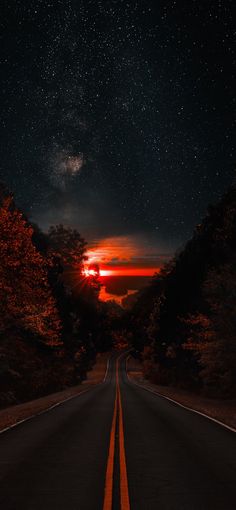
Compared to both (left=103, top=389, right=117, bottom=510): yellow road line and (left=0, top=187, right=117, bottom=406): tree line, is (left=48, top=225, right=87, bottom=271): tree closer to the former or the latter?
(left=0, top=187, right=117, bottom=406): tree line

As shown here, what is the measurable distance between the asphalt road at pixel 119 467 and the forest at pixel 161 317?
10708mm

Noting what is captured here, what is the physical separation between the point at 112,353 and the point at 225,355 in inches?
5056

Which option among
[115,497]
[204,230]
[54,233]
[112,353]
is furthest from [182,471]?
[112,353]

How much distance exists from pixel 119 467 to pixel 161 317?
51.9 m

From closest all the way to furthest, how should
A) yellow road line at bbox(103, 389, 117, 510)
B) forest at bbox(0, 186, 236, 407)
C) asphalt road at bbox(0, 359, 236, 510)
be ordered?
yellow road line at bbox(103, 389, 117, 510) < asphalt road at bbox(0, 359, 236, 510) < forest at bbox(0, 186, 236, 407)

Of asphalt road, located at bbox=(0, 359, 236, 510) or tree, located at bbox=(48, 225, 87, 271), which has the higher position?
tree, located at bbox=(48, 225, 87, 271)

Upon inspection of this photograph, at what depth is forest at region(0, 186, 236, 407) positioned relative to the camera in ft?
88.3

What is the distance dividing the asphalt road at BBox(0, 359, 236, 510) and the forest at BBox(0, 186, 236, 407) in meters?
10.7

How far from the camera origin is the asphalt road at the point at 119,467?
7.54m

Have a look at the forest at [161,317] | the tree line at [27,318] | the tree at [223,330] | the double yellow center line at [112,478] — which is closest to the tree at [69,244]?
the forest at [161,317]

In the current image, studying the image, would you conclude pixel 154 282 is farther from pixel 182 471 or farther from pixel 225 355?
pixel 182 471

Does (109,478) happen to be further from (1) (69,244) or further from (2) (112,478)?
(1) (69,244)

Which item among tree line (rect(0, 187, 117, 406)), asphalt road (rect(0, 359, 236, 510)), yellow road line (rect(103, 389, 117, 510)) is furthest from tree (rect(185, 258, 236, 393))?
yellow road line (rect(103, 389, 117, 510))

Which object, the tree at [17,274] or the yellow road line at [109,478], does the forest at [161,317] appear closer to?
the tree at [17,274]
